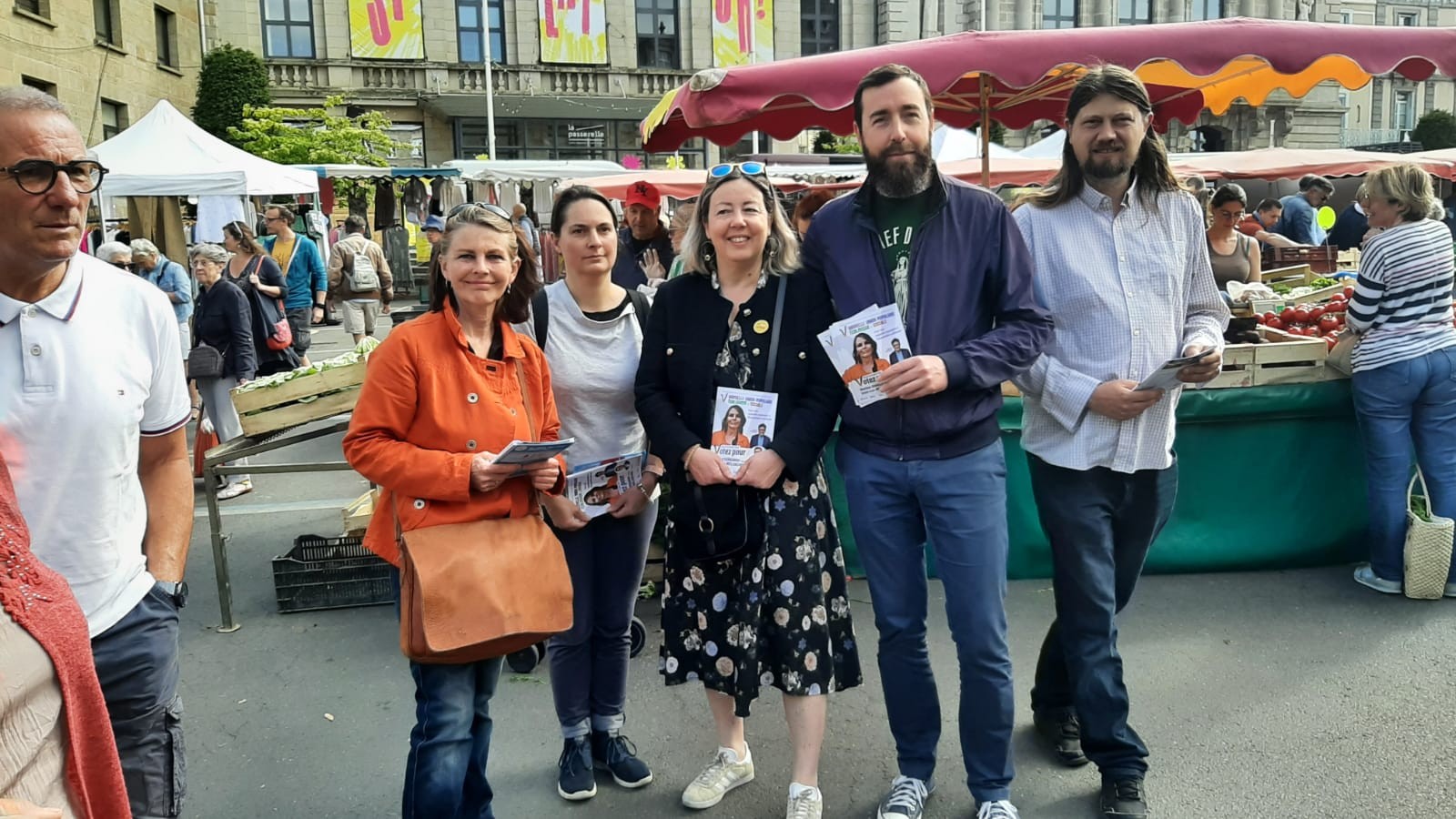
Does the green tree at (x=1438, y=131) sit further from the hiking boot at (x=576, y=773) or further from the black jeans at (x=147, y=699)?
the black jeans at (x=147, y=699)

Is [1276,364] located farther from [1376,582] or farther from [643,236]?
[643,236]

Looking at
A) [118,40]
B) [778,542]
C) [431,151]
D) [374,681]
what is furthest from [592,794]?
[431,151]

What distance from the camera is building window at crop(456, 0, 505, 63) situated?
3369 centimetres

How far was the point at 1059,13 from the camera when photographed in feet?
127

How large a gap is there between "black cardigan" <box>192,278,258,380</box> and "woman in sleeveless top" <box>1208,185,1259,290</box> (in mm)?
7236

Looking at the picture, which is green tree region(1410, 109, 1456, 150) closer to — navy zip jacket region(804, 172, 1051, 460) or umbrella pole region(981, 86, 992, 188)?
umbrella pole region(981, 86, 992, 188)

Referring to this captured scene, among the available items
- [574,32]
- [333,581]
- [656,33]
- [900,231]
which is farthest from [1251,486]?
[656,33]

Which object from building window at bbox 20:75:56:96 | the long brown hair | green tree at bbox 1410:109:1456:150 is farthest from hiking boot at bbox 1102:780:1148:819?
green tree at bbox 1410:109:1456:150

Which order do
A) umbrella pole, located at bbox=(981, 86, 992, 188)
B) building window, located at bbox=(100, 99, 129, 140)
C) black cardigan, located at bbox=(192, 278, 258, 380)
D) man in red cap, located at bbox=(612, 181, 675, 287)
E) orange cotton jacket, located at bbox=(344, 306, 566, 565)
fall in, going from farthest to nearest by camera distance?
building window, located at bbox=(100, 99, 129, 140)
black cardigan, located at bbox=(192, 278, 258, 380)
man in red cap, located at bbox=(612, 181, 675, 287)
umbrella pole, located at bbox=(981, 86, 992, 188)
orange cotton jacket, located at bbox=(344, 306, 566, 565)

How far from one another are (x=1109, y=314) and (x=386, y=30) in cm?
3470

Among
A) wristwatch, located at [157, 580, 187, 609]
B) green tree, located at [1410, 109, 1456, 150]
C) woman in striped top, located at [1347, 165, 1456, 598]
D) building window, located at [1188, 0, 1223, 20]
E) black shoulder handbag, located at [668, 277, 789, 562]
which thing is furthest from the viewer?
building window, located at [1188, 0, 1223, 20]

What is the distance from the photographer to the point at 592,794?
3.24 meters

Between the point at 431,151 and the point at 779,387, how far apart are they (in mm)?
34646

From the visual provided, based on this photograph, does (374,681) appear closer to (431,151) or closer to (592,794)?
→ (592,794)
